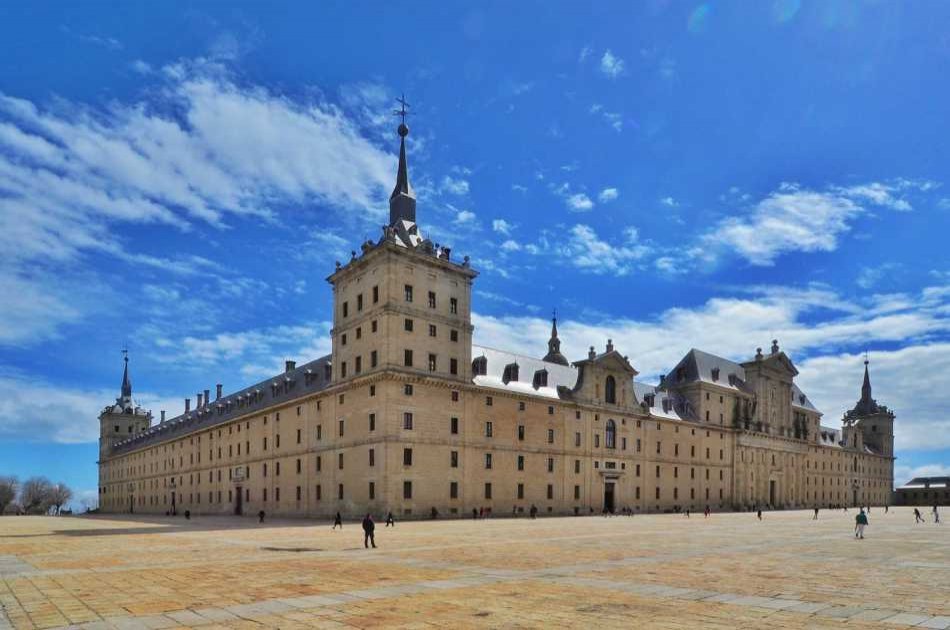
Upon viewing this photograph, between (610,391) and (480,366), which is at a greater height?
(480,366)

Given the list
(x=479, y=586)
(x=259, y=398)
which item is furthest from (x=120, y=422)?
(x=479, y=586)

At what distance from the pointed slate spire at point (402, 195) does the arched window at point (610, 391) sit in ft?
96.9

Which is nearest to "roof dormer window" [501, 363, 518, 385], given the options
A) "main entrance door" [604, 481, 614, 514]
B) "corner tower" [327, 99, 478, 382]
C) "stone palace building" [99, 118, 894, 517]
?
"stone palace building" [99, 118, 894, 517]

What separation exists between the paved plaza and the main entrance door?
4959 cm

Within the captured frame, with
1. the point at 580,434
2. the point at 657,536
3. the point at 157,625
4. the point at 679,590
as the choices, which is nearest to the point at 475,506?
the point at 580,434

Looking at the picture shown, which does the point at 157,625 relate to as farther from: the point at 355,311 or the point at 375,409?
the point at 355,311

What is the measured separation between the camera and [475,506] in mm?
62656

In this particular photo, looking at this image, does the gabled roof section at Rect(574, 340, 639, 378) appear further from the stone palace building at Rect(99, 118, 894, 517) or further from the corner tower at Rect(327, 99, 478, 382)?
the corner tower at Rect(327, 99, 478, 382)

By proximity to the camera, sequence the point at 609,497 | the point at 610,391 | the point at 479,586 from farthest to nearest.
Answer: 1. the point at 610,391
2. the point at 609,497
3. the point at 479,586

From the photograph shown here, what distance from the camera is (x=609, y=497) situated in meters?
78.5

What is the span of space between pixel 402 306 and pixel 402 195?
12.2 m

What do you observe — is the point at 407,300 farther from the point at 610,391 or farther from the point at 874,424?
the point at 874,424

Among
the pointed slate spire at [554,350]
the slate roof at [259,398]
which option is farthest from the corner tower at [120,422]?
the pointed slate spire at [554,350]

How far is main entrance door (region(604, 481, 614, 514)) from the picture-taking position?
78.0 meters
